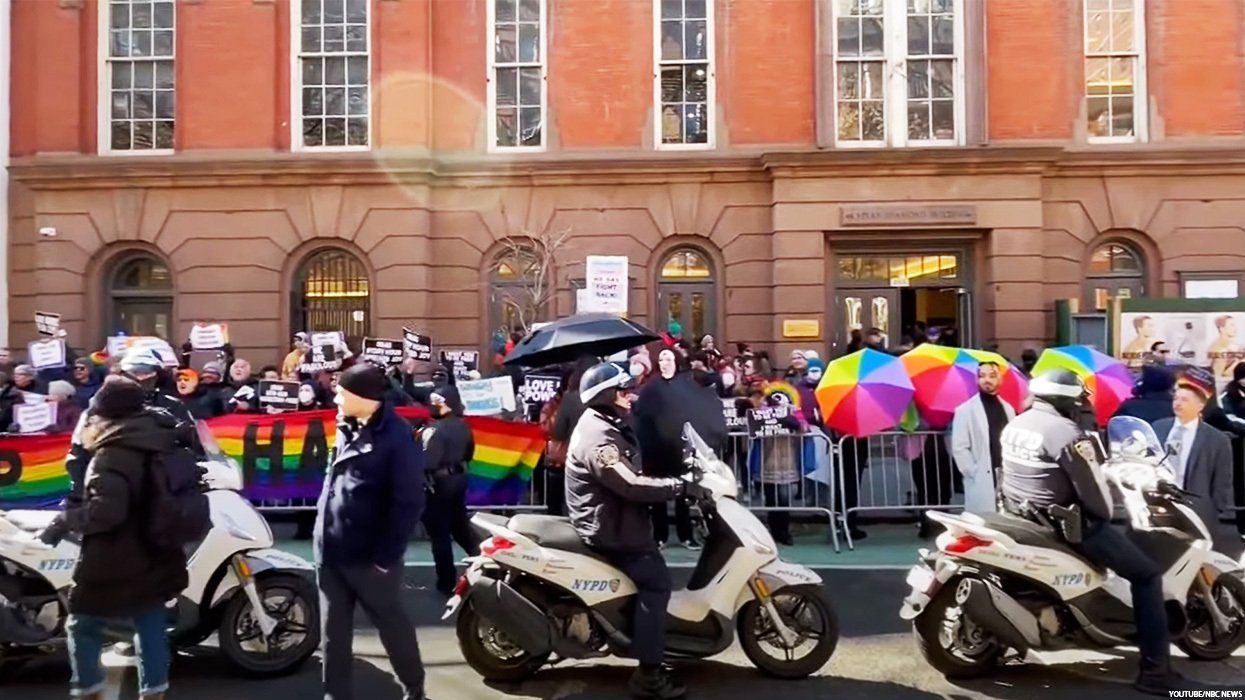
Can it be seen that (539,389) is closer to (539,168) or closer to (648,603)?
(539,168)

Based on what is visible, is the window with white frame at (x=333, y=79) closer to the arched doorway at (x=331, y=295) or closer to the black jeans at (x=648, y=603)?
the arched doorway at (x=331, y=295)

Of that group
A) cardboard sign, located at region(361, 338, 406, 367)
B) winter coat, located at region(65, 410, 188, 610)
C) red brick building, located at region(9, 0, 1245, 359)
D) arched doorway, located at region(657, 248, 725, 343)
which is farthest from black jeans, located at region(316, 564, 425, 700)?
arched doorway, located at region(657, 248, 725, 343)

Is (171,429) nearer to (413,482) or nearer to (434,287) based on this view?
(413,482)

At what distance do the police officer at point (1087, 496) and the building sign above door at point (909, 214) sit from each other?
37.1ft

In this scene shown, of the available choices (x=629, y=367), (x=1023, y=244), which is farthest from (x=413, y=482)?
(x=1023, y=244)

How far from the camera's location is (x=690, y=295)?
17984 mm

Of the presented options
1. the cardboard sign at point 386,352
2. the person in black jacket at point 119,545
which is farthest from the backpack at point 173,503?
the cardboard sign at point 386,352

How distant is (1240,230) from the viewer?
1748 cm

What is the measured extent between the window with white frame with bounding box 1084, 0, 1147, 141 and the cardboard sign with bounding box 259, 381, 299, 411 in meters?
13.6

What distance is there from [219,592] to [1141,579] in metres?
5.42

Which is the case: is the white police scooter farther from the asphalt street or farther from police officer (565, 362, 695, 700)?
police officer (565, 362, 695, 700)

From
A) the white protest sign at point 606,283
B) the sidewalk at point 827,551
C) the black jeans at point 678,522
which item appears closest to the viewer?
→ the sidewalk at point 827,551

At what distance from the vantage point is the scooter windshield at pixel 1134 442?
655 cm

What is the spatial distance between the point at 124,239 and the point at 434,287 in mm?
5255
